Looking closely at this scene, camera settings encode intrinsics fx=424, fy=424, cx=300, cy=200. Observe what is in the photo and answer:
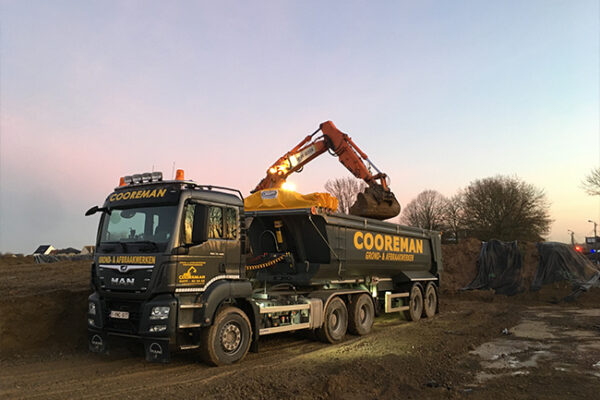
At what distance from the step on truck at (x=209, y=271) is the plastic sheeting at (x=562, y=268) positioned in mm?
14673

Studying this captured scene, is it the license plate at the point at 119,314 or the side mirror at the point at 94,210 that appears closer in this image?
the license plate at the point at 119,314

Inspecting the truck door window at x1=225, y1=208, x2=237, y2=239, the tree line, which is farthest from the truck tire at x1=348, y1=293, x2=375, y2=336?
the tree line

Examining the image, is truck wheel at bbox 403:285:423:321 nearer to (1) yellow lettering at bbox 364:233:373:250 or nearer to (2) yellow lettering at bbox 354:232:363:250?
(1) yellow lettering at bbox 364:233:373:250

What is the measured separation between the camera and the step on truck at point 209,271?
6.68m

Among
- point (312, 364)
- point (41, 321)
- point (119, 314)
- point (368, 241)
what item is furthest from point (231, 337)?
point (368, 241)

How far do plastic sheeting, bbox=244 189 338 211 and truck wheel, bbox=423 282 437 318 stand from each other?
22.0ft

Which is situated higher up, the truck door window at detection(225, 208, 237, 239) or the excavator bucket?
the excavator bucket

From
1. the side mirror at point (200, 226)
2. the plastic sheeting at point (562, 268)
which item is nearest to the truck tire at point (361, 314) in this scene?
the side mirror at point (200, 226)

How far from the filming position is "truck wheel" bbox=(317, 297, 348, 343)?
9.68 meters

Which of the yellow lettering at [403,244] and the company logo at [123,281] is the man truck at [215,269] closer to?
the company logo at [123,281]

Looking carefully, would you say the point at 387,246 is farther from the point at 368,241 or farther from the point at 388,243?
the point at 368,241

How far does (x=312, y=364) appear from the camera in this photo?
7.53 meters

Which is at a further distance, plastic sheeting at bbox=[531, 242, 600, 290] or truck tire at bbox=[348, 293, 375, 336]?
plastic sheeting at bbox=[531, 242, 600, 290]

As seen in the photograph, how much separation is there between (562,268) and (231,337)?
64.6ft
